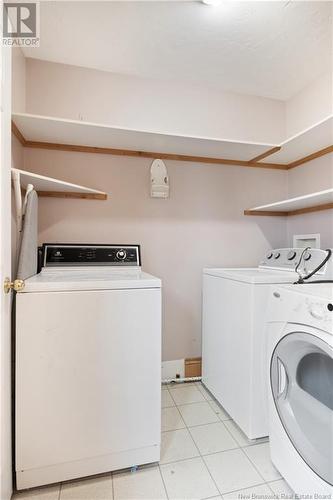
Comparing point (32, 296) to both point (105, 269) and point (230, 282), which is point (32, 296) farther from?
point (230, 282)

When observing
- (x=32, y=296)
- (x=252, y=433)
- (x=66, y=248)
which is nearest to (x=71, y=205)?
(x=66, y=248)

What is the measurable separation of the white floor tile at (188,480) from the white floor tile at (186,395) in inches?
20.9

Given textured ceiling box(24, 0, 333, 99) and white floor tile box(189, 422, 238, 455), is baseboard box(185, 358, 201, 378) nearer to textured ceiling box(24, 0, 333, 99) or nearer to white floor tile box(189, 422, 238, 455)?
white floor tile box(189, 422, 238, 455)

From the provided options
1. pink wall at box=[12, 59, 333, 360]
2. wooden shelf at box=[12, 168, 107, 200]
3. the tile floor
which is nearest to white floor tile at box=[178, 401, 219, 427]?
the tile floor

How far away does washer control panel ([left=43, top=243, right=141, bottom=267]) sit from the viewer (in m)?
1.77

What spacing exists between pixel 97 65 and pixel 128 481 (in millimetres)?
2605

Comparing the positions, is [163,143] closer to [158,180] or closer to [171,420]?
[158,180]

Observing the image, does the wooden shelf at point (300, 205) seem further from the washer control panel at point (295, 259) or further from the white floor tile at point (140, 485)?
the white floor tile at point (140, 485)

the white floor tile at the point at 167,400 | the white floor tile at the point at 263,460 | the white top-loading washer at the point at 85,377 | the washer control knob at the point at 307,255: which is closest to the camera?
the white top-loading washer at the point at 85,377

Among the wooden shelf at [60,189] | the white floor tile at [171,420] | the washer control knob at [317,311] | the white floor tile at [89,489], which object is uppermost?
the wooden shelf at [60,189]

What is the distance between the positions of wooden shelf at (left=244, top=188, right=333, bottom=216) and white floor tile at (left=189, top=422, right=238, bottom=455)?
157 centimetres

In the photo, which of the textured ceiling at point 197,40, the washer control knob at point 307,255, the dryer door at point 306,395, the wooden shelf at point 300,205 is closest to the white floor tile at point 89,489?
the dryer door at point 306,395

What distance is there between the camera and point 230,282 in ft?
5.78

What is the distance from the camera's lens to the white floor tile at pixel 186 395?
1965mm
